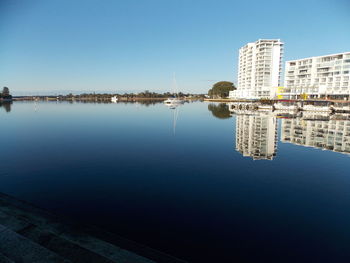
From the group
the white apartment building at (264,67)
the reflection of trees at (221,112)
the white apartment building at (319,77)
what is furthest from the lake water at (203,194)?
the white apartment building at (264,67)

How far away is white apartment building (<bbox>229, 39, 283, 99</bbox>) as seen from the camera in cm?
14238

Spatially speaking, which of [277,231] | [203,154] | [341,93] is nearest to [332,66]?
[341,93]

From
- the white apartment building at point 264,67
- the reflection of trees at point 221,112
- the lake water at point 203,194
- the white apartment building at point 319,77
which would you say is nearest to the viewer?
the lake water at point 203,194

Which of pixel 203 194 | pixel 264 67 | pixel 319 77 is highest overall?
pixel 264 67

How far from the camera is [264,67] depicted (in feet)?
473

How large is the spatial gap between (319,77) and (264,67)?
35.3 metres

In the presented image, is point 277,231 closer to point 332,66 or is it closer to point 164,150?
point 164,150

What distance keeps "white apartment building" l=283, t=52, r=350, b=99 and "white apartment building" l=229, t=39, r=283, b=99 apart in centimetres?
834

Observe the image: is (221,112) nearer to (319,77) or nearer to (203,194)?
(203,194)

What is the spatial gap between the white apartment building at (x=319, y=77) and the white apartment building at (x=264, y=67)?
27.4 ft

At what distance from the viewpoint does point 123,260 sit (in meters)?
6.23

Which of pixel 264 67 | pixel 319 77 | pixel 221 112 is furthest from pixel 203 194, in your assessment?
→ pixel 264 67

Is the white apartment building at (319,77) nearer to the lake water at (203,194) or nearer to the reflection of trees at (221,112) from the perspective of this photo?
the reflection of trees at (221,112)

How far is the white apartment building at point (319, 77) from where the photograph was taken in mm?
106188
